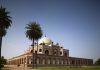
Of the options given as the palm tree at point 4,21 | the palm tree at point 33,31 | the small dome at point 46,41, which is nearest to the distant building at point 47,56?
the small dome at point 46,41

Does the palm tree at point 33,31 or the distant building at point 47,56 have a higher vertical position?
the palm tree at point 33,31

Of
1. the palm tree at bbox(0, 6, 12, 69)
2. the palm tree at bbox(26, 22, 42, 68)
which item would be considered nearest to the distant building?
the palm tree at bbox(26, 22, 42, 68)

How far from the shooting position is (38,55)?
2977 inches

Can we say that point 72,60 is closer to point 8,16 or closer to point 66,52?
point 66,52

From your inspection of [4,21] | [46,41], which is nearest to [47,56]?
[46,41]

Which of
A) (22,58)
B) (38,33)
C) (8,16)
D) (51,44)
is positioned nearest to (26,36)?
(38,33)

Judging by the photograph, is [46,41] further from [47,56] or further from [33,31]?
[33,31]

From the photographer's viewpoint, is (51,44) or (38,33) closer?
(38,33)

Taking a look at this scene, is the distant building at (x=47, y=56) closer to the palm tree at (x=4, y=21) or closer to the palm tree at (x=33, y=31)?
the palm tree at (x=33, y=31)

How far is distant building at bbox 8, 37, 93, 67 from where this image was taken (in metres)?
75.9

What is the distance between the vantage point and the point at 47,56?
260 ft

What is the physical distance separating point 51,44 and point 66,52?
9.67 metres

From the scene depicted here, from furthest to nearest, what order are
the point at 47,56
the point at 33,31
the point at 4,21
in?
the point at 47,56, the point at 33,31, the point at 4,21

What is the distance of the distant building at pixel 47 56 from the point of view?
7588cm
